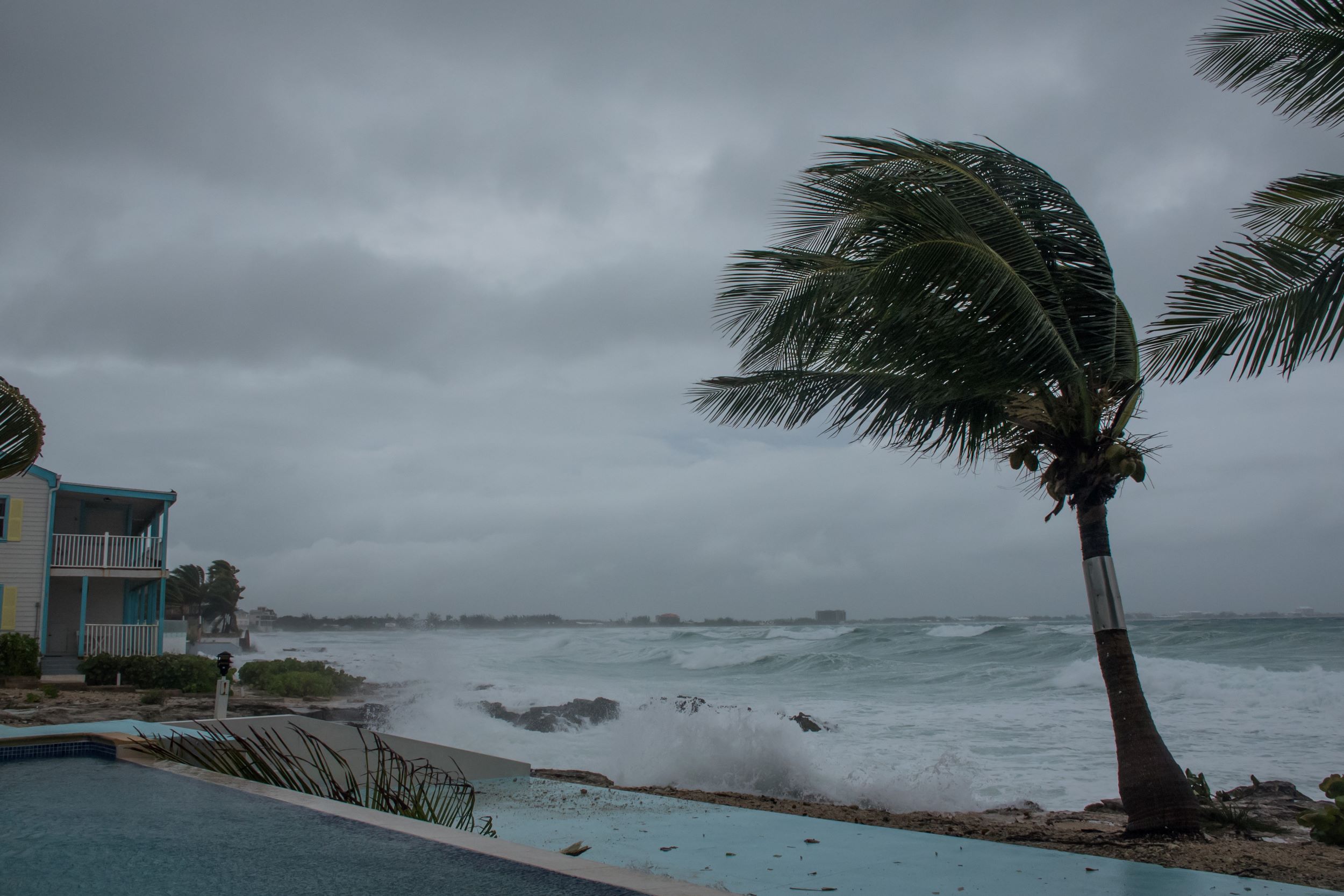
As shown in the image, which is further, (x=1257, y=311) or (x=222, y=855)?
(x=1257, y=311)

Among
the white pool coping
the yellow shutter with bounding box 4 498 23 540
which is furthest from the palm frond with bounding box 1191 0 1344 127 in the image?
the yellow shutter with bounding box 4 498 23 540

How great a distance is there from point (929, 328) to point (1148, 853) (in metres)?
3.78

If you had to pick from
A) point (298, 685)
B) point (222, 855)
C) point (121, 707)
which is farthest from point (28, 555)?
point (222, 855)

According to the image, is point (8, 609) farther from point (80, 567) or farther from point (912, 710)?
point (912, 710)

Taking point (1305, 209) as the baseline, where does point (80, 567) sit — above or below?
below

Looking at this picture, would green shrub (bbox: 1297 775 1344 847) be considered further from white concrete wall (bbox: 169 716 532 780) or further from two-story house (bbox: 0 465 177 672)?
two-story house (bbox: 0 465 177 672)

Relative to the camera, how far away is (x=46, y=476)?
20.0 meters

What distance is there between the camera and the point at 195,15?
11008 mm

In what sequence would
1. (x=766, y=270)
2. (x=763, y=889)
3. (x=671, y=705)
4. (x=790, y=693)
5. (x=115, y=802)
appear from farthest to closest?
(x=790, y=693) → (x=671, y=705) → (x=766, y=270) → (x=763, y=889) → (x=115, y=802)

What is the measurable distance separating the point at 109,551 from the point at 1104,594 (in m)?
21.6

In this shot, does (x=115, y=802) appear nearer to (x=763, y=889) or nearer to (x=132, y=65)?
(x=763, y=889)

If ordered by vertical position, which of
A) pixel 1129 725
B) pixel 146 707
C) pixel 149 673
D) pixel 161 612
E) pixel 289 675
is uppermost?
pixel 1129 725

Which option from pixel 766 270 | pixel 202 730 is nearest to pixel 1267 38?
pixel 766 270

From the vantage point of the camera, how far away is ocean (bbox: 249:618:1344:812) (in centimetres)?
1245
